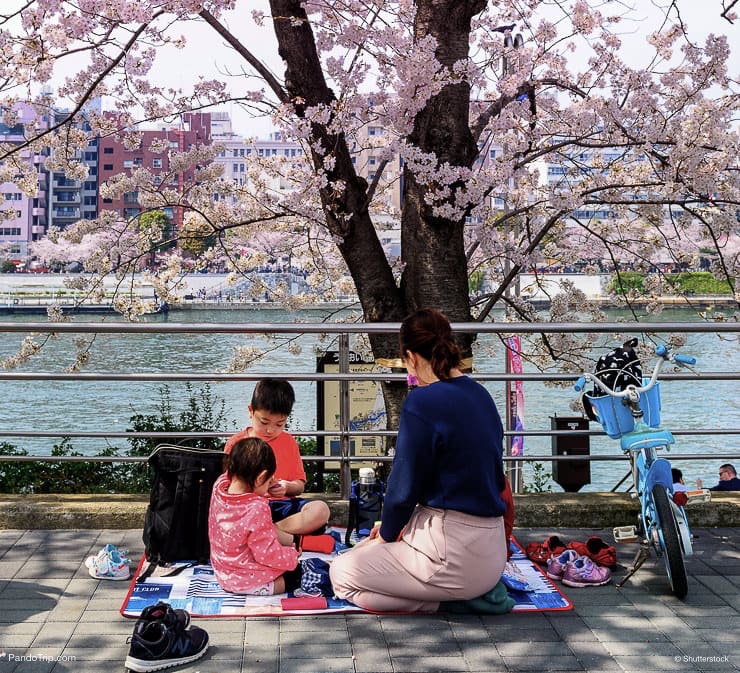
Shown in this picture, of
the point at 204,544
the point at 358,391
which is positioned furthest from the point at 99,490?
the point at 204,544

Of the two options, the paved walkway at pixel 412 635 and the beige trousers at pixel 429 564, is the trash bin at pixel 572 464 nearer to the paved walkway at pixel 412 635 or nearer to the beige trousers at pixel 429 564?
the paved walkway at pixel 412 635

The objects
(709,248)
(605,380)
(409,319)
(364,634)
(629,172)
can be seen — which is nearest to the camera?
(364,634)

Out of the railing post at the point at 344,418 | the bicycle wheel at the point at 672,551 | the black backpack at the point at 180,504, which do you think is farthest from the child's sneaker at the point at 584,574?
the black backpack at the point at 180,504

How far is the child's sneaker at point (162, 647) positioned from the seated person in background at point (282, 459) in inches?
47.1

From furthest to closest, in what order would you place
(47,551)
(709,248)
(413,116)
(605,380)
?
(709,248), (413,116), (47,551), (605,380)

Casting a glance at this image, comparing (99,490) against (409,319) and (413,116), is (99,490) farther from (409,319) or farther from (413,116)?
(409,319)

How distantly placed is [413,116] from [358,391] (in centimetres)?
401

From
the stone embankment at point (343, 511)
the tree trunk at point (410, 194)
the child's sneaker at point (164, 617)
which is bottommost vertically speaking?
the child's sneaker at point (164, 617)

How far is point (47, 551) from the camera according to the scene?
500 cm

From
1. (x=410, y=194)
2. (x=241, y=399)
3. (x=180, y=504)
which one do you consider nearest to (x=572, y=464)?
(x=410, y=194)

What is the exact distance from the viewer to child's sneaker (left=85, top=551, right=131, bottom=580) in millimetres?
4543

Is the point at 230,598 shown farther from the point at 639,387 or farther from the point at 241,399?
the point at 241,399

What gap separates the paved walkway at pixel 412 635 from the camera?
3.57 metres

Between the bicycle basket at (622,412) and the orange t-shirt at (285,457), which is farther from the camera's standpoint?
Result: the orange t-shirt at (285,457)
